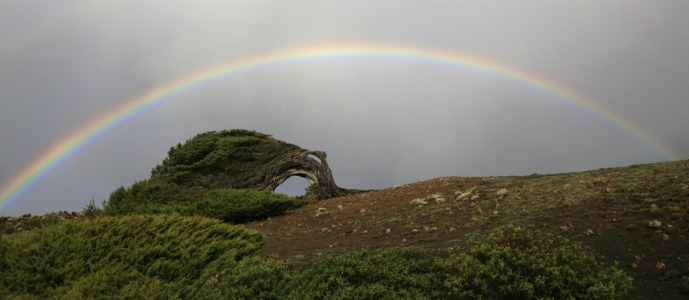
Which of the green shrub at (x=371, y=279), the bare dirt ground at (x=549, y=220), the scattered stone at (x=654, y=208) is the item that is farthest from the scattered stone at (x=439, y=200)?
Result: the green shrub at (x=371, y=279)

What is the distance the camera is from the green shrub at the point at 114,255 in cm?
717

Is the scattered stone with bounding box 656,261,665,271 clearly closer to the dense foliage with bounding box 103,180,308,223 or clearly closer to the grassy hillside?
the grassy hillside

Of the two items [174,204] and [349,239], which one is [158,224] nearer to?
[349,239]

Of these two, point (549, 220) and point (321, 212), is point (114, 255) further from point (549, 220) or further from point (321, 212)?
point (549, 220)

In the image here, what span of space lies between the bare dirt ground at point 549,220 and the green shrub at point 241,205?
68 centimetres

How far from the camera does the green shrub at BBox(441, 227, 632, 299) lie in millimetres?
5477

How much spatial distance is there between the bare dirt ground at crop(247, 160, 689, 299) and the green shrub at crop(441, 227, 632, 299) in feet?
3.08

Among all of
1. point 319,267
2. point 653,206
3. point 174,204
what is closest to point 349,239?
point 319,267

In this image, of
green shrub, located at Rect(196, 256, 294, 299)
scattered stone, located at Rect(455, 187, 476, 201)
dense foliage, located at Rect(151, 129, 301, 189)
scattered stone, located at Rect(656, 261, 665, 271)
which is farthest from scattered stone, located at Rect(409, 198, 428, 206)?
dense foliage, located at Rect(151, 129, 301, 189)

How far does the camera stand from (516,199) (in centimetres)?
1205

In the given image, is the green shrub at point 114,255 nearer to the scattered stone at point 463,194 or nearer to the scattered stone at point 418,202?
the scattered stone at point 418,202

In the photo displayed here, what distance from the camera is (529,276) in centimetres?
573

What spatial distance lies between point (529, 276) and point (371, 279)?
1915 mm

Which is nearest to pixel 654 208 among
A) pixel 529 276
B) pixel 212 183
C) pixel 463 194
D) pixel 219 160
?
pixel 529 276
